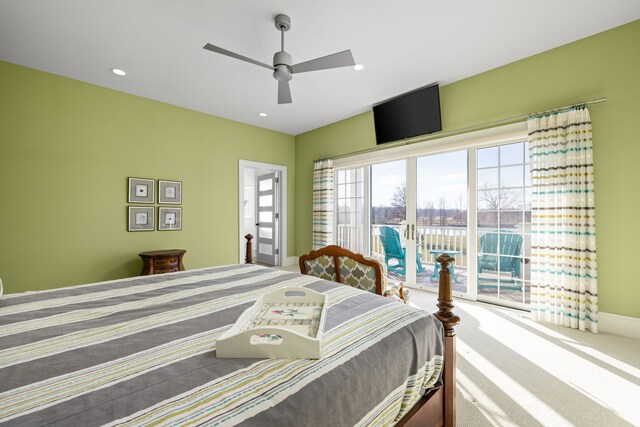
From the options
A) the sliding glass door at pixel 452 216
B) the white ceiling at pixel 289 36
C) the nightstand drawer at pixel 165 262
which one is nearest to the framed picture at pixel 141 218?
the nightstand drawer at pixel 165 262

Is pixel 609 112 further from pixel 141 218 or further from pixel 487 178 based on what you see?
pixel 141 218

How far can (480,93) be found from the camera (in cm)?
327

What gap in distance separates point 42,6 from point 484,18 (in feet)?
12.0

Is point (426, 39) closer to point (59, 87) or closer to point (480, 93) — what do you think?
point (480, 93)

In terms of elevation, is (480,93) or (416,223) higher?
(480,93)

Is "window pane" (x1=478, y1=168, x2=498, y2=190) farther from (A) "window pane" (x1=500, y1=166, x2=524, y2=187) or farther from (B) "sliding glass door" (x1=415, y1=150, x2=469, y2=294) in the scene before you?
(B) "sliding glass door" (x1=415, y1=150, x2=469, y2=294)

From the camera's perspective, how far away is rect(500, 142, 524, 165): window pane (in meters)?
3.19

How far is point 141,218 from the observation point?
12.5 ft

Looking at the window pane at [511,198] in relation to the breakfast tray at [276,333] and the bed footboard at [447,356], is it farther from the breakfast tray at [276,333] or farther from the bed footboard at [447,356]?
the breakfast tray at [276,333]

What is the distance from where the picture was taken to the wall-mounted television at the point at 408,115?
3.51 meters

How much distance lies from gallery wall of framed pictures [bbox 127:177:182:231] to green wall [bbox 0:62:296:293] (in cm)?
8

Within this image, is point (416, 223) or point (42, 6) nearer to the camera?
point (42, 6)

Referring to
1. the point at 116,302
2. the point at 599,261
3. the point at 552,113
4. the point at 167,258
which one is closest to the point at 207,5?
the point at 116,302

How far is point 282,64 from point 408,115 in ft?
6.91
